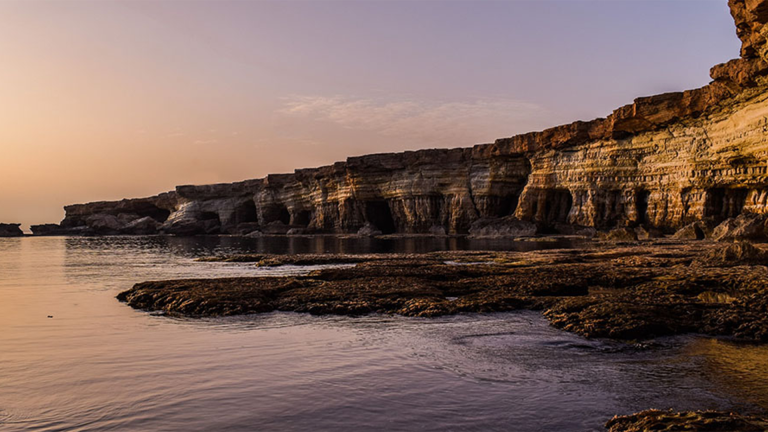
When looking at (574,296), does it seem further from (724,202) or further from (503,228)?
(503,228)

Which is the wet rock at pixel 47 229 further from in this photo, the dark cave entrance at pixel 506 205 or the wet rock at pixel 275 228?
the dark cave entrance at pixel 506 205

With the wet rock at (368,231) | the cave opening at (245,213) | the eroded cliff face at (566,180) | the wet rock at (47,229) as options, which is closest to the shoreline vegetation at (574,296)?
the eroded cliff face at (566,180)

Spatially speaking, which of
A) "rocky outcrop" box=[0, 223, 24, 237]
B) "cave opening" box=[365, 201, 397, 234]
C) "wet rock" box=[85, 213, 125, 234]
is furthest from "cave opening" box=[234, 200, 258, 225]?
"rocky outcrop" box=[0, 223, 24, 237]

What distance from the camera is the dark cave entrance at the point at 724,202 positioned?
38.4m

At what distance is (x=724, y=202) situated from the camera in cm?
3922

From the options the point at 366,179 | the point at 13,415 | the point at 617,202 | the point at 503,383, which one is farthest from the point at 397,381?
the point at 366,179

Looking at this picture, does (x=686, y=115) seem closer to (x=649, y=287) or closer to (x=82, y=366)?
(x=649, y=287)

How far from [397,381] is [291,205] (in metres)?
81.3

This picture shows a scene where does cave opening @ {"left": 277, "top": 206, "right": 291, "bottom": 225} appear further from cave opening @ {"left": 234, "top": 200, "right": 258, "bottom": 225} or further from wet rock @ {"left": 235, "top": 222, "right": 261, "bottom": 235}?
wet rock @ {"left": 235, "top": 222, "right": 261, "bottom": 235}

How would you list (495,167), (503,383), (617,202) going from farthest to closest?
(495,167) < (617,202) < (503,383)

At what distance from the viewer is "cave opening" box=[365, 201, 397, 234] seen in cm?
7675

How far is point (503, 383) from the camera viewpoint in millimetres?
7223

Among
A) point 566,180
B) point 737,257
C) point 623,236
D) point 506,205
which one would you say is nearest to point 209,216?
point 506,205

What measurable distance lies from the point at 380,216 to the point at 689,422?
246 ft
